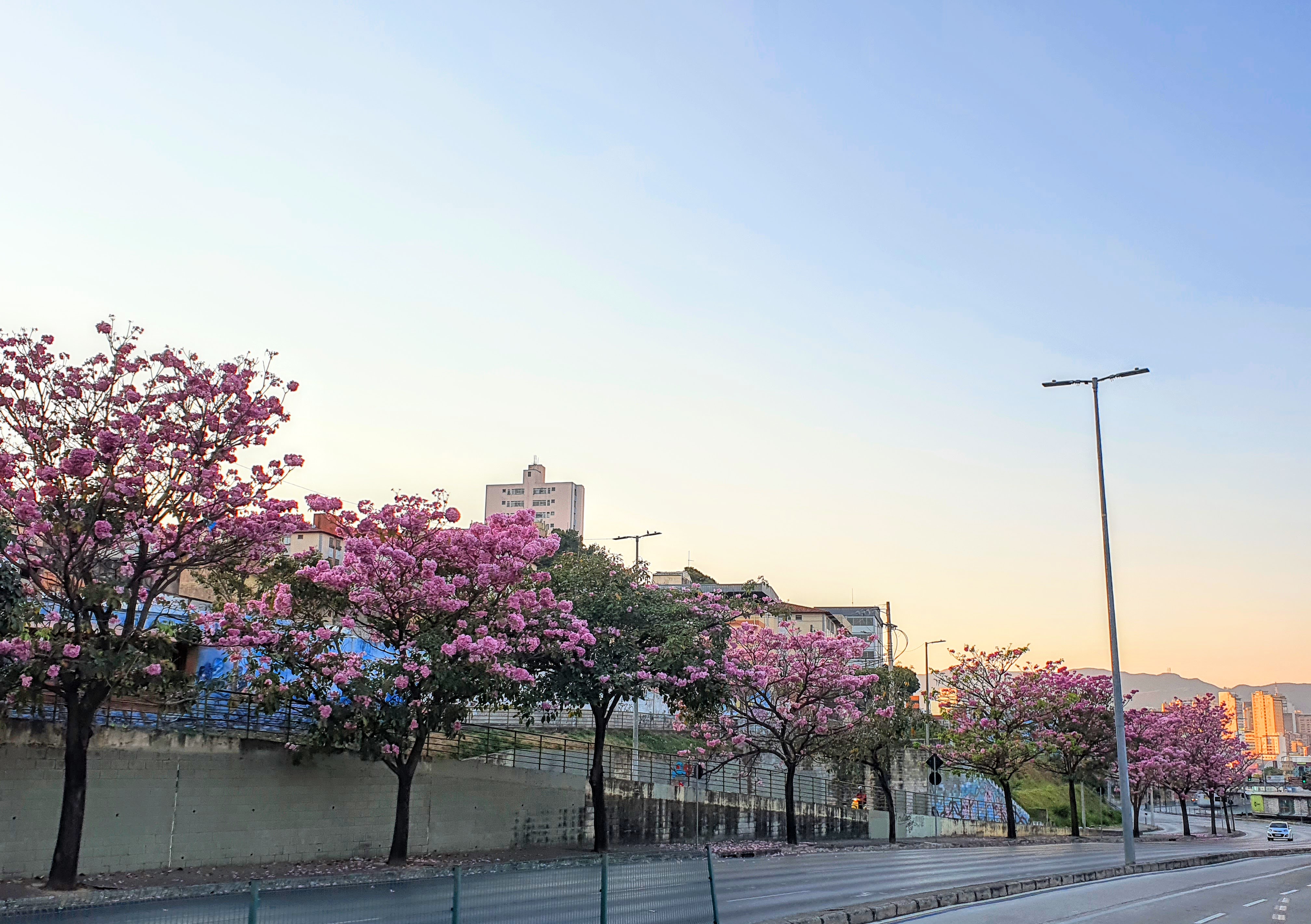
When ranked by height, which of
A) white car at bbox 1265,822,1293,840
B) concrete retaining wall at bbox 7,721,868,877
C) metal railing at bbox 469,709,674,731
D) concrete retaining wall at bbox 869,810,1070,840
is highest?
metal railing at bbox 469,709,674,731

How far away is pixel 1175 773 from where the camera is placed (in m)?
68.5

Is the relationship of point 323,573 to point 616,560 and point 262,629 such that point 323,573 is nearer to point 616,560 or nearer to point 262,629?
point 262,629

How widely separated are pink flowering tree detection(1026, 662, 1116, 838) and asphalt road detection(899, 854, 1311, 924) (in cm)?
2296

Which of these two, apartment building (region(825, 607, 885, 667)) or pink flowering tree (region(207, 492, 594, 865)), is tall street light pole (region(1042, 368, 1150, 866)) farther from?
apartment building (region(825, 607, 885, 667))

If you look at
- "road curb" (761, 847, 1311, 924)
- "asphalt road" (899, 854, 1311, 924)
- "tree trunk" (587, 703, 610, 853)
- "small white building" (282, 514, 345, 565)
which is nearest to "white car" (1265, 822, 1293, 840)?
"road curb" (761, 847, 1311, 924)

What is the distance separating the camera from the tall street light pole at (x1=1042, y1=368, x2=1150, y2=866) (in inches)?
1085

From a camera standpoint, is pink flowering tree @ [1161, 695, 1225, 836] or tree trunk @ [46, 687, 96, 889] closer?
tree trunk @ [46, 687, 96, 889]

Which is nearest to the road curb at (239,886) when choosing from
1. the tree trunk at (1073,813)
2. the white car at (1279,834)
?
the tree trunk at (1073,813)

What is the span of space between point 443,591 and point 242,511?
5.35 metres

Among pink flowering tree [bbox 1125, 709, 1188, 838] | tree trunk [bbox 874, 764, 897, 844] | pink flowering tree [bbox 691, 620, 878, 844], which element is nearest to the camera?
pink flowering tree [bbox 691, 620, 878, 844]

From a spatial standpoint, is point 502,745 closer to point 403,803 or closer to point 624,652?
point 624,652

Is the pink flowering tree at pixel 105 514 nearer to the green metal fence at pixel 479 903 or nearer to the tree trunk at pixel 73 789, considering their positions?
the tree trunk at pixel 73 789

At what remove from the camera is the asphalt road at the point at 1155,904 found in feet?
55.8

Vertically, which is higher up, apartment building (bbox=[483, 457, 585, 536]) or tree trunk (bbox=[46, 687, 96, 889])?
apartment building (bbox=[483, 457, 585, 536])
